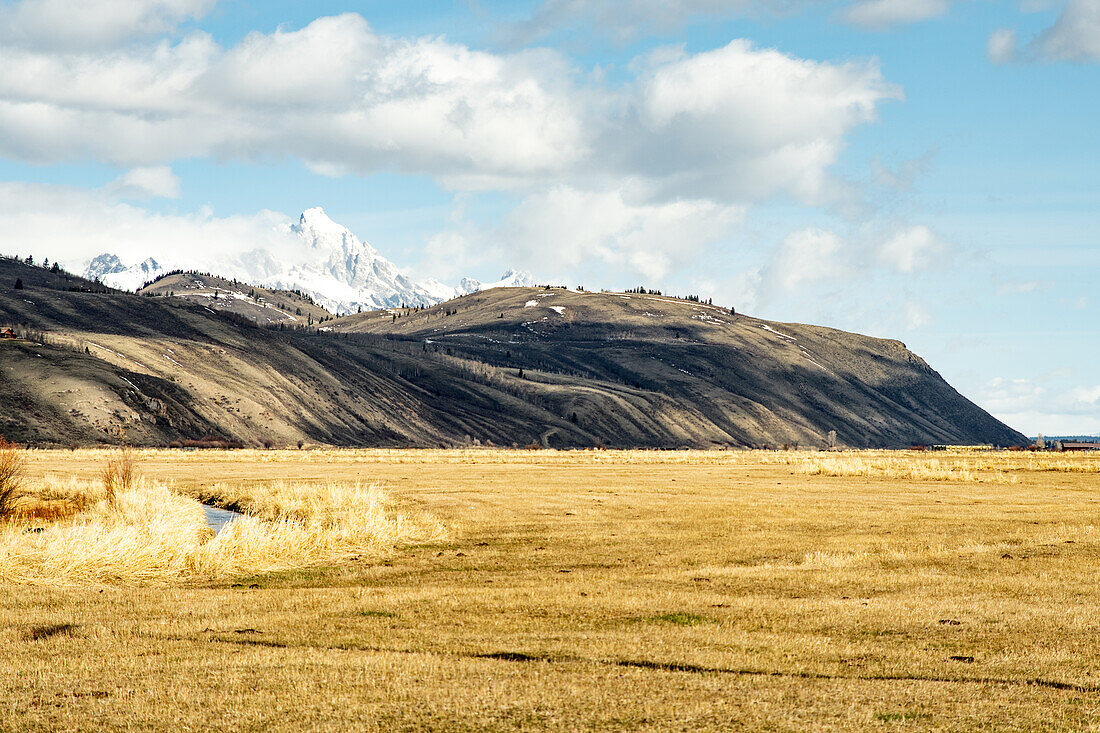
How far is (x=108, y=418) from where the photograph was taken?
111 metres

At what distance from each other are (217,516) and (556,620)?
26127 millimetres

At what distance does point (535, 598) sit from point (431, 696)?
7.13m

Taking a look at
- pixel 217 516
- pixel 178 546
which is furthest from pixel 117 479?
pixel 178 546

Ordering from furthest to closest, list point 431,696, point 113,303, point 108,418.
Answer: point 113,303
point 108,418
point 431,696

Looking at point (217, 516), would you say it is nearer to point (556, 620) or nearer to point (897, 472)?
point (556, 620)

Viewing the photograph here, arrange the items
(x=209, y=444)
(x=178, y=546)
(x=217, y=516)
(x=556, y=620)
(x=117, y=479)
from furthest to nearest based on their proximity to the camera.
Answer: (x=209, y=444) → (x=217, y=516) → (x=117, y=479) → (x=178, y=546) → (x=556, y=620)

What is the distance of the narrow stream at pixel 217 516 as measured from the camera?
3641 cm

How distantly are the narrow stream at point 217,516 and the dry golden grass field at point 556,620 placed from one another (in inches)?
77.3

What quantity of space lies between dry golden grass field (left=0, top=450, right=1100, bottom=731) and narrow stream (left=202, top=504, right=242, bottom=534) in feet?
6.44

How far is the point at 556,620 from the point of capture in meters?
17.1

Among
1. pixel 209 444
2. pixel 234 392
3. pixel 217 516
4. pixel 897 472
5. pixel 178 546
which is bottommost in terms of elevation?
pixel 217 516

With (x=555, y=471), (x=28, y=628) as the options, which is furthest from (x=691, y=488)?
(x=28, y=628)

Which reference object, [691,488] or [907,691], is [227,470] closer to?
[691,488]

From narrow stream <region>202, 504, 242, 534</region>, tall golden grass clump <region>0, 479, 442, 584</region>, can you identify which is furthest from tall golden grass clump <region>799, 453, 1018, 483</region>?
tall golden grass clump <region>0, 479, 442, 584</region>
